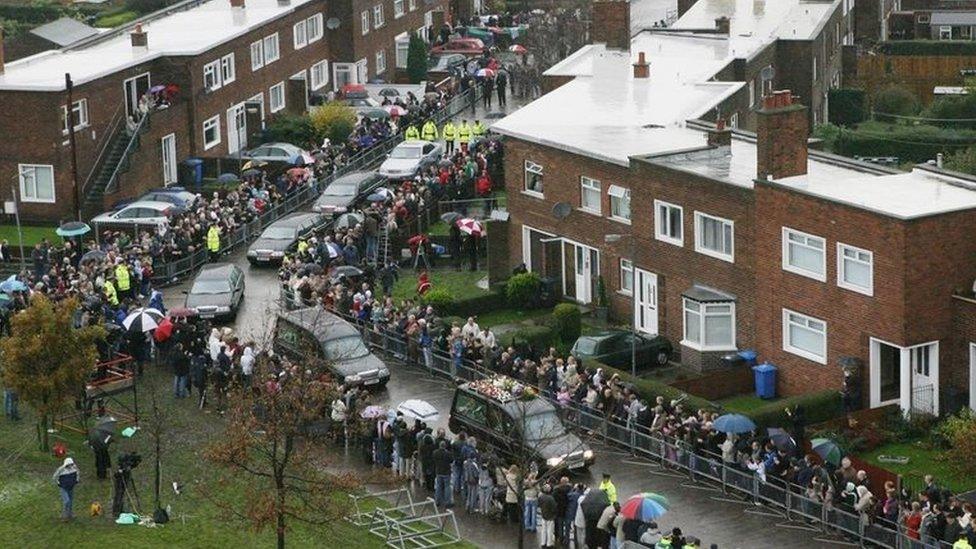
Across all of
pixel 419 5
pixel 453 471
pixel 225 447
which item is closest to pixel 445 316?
pixel 453 471

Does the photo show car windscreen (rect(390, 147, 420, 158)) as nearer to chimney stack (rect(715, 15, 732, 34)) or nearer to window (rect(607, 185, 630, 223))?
Answer: chimney stack (rect(715, 15, 732, 34))

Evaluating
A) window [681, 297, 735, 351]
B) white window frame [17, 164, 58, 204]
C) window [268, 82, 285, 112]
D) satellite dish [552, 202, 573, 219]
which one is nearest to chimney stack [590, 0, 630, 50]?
window [268, 82, 285, 112]

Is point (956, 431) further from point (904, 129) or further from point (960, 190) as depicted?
point (904, 129)

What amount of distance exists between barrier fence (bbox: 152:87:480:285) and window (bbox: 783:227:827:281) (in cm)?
2122

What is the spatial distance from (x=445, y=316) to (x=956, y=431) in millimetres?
19318

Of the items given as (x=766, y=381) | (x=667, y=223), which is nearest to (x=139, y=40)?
(x=667, y=223)

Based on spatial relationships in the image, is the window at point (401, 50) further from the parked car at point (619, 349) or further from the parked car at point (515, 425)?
the parked car at point (515, 425)

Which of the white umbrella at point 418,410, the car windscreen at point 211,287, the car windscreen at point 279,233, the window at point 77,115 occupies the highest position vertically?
the window at point 77,115

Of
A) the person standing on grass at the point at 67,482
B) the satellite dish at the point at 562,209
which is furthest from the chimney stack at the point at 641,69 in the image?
the person standing on grass at the point at 67,482

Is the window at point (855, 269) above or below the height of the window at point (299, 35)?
below

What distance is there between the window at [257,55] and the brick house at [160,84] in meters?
0.07

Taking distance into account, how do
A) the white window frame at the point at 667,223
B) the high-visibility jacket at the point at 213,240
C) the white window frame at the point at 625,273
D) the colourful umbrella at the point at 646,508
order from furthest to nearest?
the high-visibility jacket at the point at 213,240 < the white window frame at the point at 625,273 < the white window frame at the point at 667,223 < the colourful umbrella at the point at 646,508

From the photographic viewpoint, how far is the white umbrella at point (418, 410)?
51.7 metres

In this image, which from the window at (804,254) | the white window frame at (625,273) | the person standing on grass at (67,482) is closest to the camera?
the person standing on grass at (67,482)
